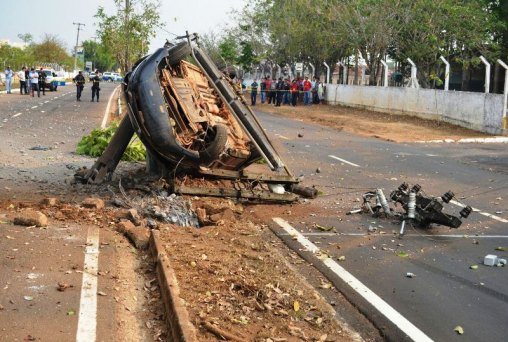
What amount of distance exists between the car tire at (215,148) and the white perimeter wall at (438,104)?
1781cm

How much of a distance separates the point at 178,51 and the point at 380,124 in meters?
20.9

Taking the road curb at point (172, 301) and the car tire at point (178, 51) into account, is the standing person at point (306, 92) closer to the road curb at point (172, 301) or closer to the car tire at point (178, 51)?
the car tire at point (178, 51)

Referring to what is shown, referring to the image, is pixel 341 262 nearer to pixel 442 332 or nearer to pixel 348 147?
pixel 442 332

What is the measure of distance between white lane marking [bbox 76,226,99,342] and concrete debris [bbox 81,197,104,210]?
1.37 meters

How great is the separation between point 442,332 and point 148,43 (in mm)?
35954

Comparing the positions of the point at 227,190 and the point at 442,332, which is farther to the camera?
the point at 227,190

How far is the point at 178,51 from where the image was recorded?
11.4 metres

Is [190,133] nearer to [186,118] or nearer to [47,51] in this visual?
[186,118]

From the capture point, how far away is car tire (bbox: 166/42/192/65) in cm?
1140

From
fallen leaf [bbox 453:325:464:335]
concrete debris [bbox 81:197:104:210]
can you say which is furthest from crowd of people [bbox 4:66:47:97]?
fallen leaf [bbox 453:325:464:335]

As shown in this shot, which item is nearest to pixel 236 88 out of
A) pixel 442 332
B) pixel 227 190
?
pixel 227 190

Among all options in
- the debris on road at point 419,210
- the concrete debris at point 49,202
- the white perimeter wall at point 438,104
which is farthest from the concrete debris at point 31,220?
the white perimeter wall at point 438,104

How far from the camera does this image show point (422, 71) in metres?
40.0

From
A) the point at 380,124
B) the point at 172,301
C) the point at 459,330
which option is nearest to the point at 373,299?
the point at 459,330
